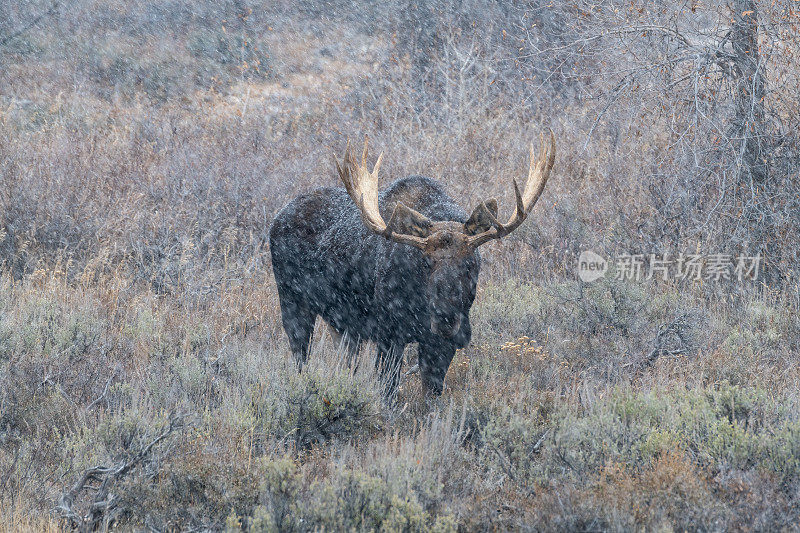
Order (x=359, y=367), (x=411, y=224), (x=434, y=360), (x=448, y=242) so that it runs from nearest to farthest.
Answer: (x=448, y=242) < (x=411, y=224) < (x=434, y=360) < (x=359, y=367)

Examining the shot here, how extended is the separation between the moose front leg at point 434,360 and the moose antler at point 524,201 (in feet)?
2.59

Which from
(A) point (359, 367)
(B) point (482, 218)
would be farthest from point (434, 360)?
(B) point (482, 218)

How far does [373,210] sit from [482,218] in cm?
85

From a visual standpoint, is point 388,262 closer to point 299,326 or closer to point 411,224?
point 411,224

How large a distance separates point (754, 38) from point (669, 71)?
849 millimetres

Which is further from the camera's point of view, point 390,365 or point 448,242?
point 390,365

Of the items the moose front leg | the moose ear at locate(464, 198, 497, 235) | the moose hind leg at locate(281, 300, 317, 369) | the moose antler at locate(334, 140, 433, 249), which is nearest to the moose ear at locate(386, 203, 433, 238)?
the moose antler at locate(334, 140, 433, 249)

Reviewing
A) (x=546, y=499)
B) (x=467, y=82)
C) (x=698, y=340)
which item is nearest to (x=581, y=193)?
(x=698, y=340)

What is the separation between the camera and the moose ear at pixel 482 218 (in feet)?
15.0

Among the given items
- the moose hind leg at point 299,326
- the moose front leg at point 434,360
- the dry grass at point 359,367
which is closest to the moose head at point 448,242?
the moose front leg at point 434,360

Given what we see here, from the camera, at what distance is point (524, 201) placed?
16.7 feet

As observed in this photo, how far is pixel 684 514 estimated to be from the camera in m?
3.19

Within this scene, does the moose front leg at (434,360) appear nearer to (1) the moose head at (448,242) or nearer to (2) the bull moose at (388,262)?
(2) the bull moose at (388,262)

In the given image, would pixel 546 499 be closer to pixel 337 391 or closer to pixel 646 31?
pixel 337 391
